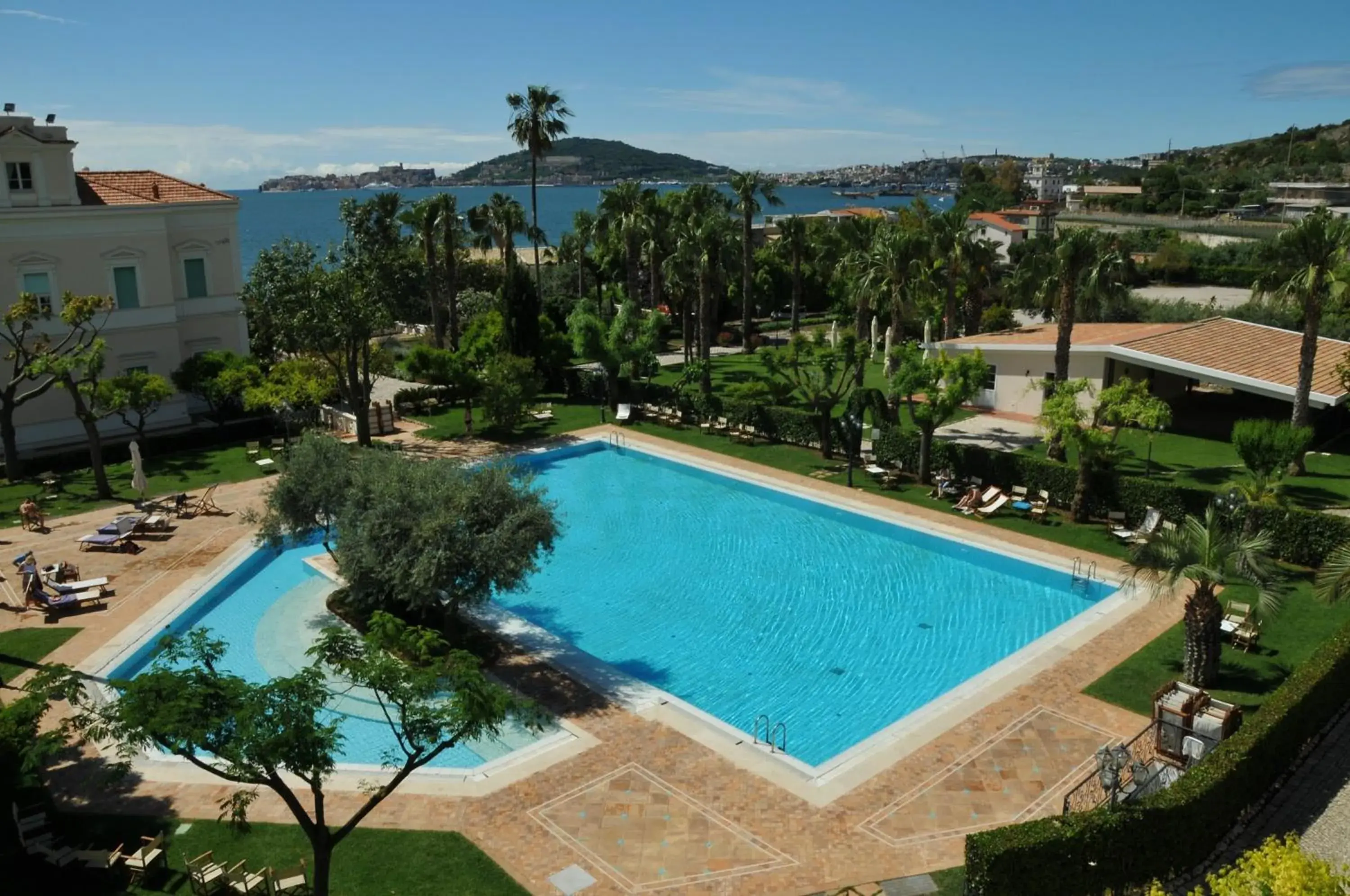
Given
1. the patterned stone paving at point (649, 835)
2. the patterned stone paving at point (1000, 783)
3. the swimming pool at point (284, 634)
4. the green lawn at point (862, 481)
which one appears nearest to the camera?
the patterned stone paving at point (649, 835)

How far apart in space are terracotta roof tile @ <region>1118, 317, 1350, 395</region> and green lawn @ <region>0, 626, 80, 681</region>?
3102cm

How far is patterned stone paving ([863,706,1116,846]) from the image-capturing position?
13234 millimetres

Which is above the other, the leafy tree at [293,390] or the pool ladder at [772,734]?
the leafy tree at [293,390]

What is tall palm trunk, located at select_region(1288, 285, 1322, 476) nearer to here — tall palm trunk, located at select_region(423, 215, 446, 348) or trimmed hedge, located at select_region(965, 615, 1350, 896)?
trimmed hedge, located at select_region(965, 615, 1350, 896)

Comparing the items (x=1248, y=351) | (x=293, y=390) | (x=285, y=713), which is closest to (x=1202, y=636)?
(x=285, y=713)

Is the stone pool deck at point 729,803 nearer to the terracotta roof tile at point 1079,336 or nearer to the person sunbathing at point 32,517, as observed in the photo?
the person sunbathing at point 32,517

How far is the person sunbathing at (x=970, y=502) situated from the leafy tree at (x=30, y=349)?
1000 inches

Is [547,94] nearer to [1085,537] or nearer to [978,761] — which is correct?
[1085,537]

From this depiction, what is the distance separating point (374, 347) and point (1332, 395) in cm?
3460

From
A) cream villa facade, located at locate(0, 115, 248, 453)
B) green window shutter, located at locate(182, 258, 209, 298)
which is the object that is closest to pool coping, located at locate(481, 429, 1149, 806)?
cream villa facade, located at locate(0, 115, 248, 453)

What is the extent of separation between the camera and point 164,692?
971 cm

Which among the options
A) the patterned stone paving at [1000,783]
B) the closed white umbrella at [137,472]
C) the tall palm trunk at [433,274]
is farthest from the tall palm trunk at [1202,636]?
the tall palm trunk at [433,274]

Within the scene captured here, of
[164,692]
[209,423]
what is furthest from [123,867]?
[209,423]

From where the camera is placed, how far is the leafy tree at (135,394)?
1180 inches
